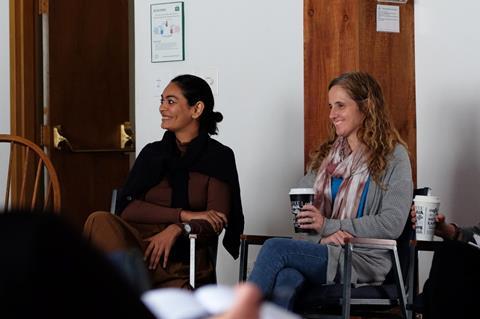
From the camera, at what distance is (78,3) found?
17.6ft

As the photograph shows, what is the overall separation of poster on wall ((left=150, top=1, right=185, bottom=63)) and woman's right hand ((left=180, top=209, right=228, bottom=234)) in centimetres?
130

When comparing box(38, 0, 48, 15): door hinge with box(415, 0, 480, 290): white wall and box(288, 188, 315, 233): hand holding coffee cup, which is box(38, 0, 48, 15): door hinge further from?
box(288, 188, 315, 233): hand holding coffee cup

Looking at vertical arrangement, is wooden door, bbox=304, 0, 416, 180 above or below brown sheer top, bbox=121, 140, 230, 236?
above

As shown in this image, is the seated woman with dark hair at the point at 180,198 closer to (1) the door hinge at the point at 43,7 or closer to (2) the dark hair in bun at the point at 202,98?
(2) the dark hair in bun at the point at 202,98

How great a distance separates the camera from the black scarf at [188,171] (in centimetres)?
383

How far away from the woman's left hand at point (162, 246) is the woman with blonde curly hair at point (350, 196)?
13.2 inches

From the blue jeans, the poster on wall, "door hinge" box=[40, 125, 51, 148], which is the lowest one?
the blue jeans

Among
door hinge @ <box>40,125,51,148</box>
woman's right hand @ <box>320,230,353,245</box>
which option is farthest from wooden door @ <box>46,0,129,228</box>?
woman's right hand @ <box>320,230,353,245</box>

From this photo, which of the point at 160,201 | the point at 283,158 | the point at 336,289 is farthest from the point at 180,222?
the point at 283,158

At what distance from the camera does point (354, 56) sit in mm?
4301

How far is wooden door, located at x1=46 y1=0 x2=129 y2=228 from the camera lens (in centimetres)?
525

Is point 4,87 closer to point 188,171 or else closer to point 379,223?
point 188,171

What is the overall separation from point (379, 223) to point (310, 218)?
0.26 m

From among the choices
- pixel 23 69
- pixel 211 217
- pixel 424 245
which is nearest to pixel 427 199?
pixel 424 245
